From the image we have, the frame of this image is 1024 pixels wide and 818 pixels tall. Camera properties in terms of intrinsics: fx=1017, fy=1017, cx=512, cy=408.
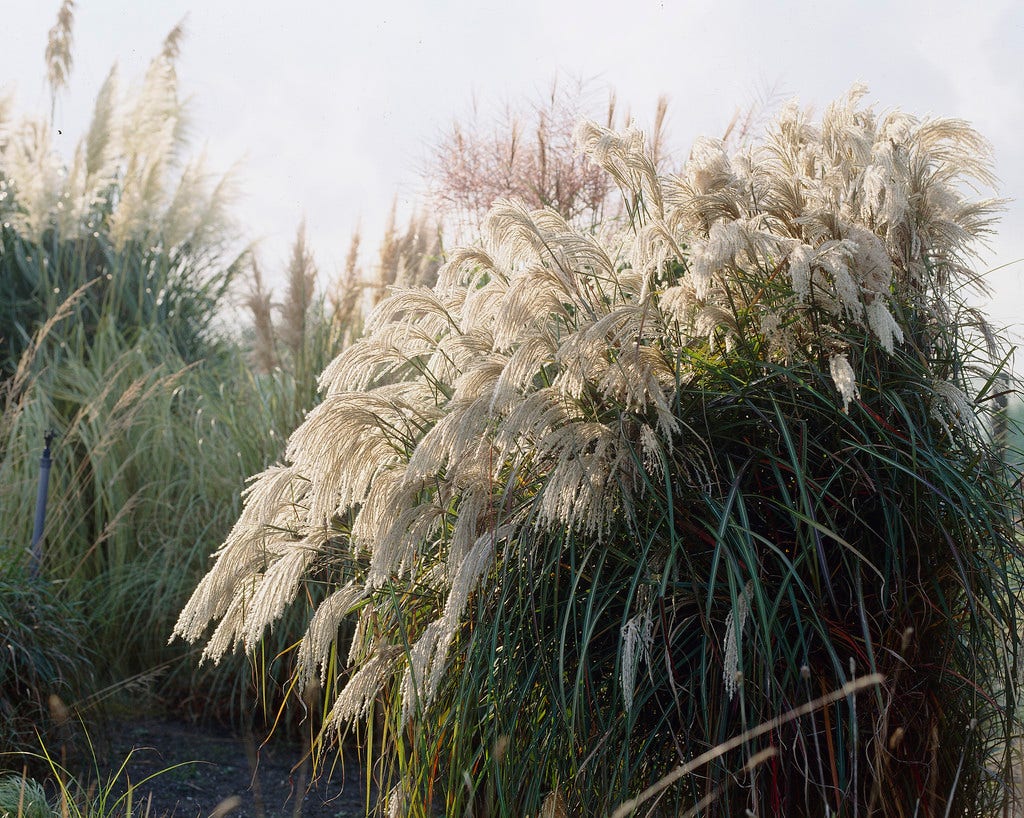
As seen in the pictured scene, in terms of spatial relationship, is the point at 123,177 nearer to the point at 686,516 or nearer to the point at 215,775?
the point at 215,775

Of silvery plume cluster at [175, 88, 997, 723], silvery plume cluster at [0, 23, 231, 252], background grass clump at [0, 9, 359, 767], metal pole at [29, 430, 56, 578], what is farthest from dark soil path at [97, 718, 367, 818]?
silvery plume cluster at [0, 23, 231, 252]

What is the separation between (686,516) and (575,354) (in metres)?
0.44

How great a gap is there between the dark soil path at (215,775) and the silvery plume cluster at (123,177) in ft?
10.9

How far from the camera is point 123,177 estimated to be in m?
6.77

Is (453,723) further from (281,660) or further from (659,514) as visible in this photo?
(281,660)

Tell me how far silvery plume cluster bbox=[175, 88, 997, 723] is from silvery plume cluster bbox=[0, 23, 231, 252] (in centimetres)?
430

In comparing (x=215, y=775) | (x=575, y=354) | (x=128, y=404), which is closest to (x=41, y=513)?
(x=128, y=404)

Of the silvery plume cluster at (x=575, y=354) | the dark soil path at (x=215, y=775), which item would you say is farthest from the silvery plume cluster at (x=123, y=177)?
the silvery plume cluster at (x=575, y=354)

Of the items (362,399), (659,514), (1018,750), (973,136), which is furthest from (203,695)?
(973,136)

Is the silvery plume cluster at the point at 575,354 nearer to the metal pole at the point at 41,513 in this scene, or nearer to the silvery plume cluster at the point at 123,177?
the metal pole at the point at 41,513

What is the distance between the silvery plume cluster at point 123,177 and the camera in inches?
249

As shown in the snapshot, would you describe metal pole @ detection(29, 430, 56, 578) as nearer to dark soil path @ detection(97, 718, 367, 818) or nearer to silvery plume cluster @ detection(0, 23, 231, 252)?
dark soil path @ detection(97, 718, 367, 818)

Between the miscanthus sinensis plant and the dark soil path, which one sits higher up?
the miscanthus sinensis plant

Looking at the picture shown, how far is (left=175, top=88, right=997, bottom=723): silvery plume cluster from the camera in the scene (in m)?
2.15
